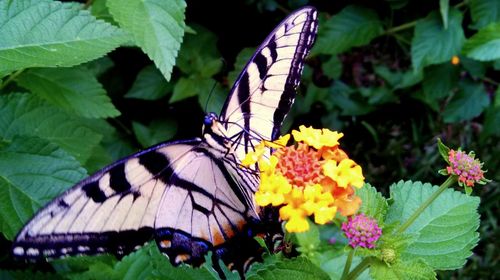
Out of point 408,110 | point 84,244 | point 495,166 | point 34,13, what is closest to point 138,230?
point 84,244

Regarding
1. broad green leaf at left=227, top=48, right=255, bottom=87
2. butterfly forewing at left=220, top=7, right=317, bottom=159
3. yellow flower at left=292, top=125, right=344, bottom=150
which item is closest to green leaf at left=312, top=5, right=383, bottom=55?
broad green leaf at left=227, top=48, right=255, bottom=87

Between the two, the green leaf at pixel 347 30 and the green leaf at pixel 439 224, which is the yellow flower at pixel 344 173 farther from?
the green leaf at pixel 347 30

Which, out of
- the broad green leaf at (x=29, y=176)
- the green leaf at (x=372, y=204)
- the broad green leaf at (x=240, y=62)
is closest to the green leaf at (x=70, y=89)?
the broad green leaf at (x=29, y=176)

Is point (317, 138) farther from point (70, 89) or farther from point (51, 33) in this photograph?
point (70, 89)

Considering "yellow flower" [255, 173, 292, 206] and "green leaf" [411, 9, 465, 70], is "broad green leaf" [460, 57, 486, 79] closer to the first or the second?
"green leaf" [411, 9, 465, 70]

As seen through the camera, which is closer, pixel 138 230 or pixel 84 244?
pixel 84 244

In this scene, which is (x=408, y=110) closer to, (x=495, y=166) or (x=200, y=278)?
(x=495, y=166)
